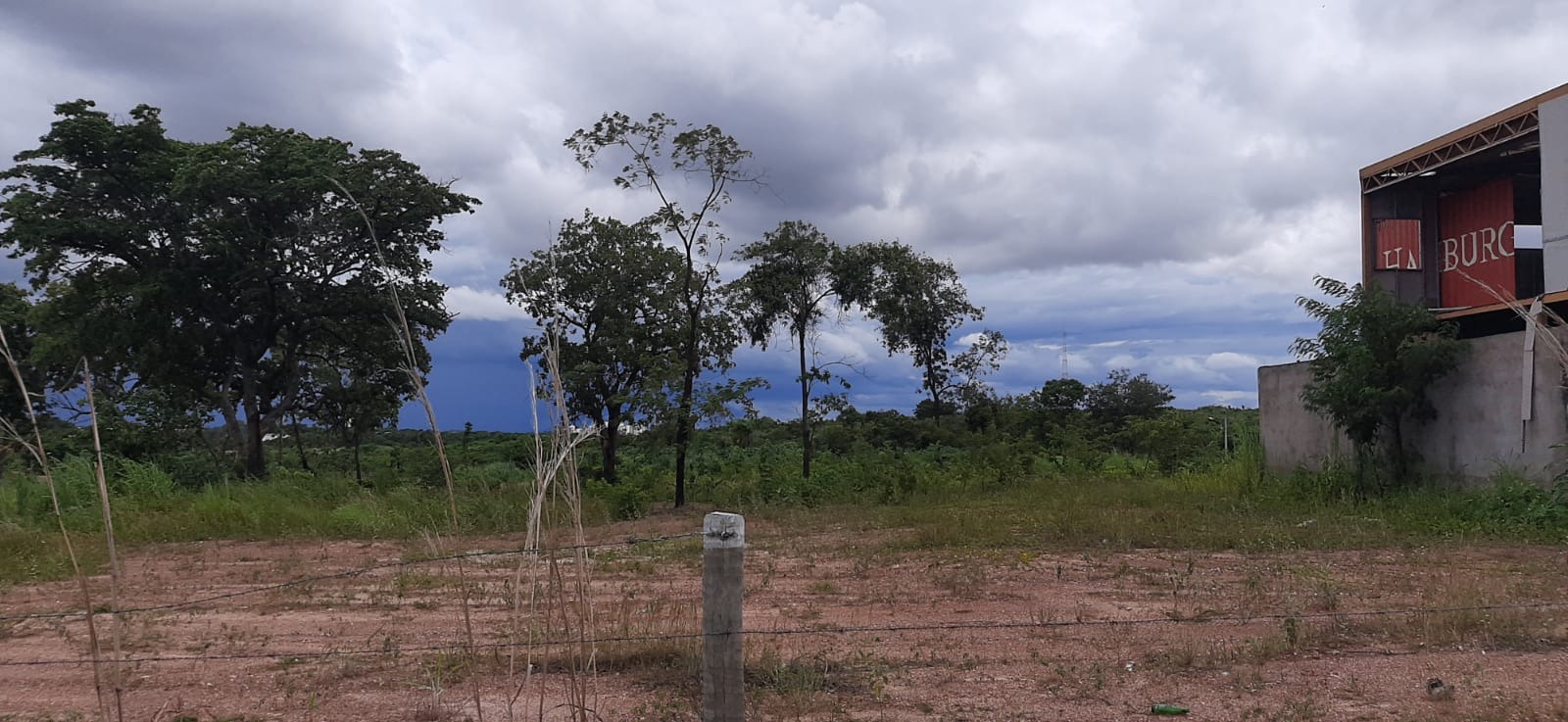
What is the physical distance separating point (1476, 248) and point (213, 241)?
2083 cm

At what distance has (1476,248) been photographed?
14586mm

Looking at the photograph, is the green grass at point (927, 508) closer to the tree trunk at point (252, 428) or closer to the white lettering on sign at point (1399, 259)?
the tree trunk at point (252, 428)

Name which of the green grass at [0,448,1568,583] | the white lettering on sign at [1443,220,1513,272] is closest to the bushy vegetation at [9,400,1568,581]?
the green grass at [0,448,1568,583]

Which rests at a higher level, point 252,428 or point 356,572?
point 252,428

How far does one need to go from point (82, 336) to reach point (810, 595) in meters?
17.2

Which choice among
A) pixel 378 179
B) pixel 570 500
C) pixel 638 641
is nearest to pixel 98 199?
pixel 378 179

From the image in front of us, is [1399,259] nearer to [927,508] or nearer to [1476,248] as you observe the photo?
[1476,248]

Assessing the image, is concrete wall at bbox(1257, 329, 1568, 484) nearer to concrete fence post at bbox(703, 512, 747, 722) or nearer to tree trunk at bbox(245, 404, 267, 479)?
concrete fence post at bbox(703, 512, 747, 722)

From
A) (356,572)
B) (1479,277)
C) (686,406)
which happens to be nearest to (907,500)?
(686,406)

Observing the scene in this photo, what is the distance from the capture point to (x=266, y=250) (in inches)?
765

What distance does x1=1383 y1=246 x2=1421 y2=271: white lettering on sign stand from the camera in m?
15.0

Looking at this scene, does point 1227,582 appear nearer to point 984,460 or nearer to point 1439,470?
point 1439,470

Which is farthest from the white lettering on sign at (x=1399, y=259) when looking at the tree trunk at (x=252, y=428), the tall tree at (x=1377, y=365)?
the tree trunk at (x=252, y=428)

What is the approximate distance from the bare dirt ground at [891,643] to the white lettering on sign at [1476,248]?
266 inches
